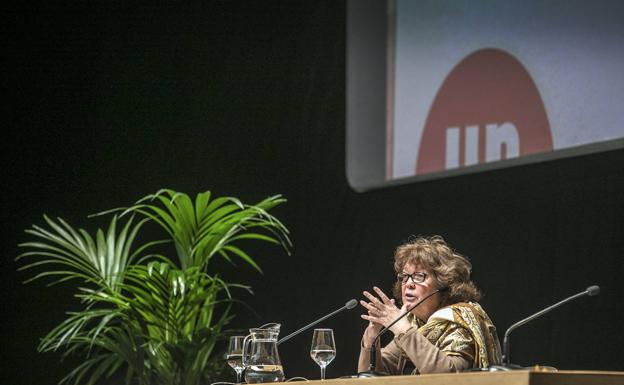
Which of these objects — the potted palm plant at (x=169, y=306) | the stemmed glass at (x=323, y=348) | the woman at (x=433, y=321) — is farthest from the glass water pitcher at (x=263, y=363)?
the potted palm plant at (x=169, y=306)

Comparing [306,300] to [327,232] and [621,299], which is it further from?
[621,299]

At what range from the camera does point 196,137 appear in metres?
5.21

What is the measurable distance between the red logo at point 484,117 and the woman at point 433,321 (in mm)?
551

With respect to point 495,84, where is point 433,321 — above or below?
below

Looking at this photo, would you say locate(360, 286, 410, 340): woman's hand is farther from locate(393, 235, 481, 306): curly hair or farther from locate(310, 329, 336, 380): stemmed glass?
locate(393, 235, 481, 306): curly hair

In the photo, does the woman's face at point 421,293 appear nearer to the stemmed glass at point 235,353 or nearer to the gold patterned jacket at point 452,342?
the gold patterned jacket at point 452,342

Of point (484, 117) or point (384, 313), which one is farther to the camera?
point (484, 117)

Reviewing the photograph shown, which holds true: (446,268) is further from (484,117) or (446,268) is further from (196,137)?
(196,137)

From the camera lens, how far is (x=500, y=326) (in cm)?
374

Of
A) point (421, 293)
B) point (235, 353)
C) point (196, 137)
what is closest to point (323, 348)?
point (235, 353)

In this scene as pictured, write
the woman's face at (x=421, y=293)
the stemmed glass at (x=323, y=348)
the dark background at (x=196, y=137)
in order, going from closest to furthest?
the stemmed glass at (x=323, y=348) < the woman's face at (x=421, y=293) < the dark background at (x=196, y=137)

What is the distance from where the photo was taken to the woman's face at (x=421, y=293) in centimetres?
327

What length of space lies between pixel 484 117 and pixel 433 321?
105 cm

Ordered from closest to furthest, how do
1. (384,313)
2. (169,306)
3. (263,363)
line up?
(263,363) < (384,313) < (169,306)
